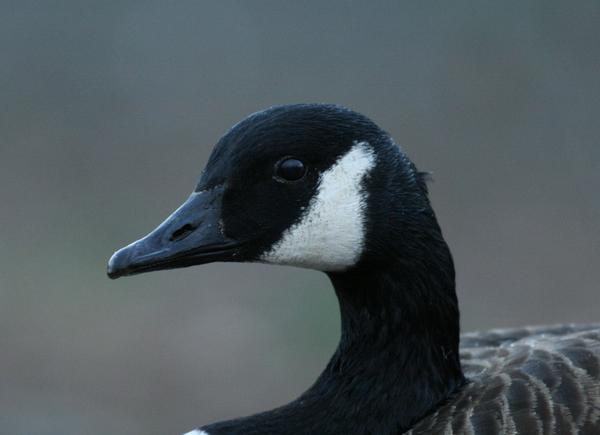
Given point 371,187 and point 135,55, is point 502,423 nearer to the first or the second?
point 371,187

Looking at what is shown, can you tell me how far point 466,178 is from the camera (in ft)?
24.9

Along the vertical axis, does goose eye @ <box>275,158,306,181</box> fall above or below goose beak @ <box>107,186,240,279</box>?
above

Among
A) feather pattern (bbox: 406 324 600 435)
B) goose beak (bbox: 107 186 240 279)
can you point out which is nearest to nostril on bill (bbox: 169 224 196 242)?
goose beak (bbox: 107 186 240 279)

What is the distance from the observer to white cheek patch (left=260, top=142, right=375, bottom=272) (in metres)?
2.61

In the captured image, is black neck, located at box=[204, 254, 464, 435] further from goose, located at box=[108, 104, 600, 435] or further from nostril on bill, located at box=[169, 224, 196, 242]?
nostril on bill, located at box=[169, 224, 196, 242]

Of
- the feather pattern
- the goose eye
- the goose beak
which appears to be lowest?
the feather pattern

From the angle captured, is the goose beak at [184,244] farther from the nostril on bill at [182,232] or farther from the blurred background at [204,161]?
the blurred background at [204,161]

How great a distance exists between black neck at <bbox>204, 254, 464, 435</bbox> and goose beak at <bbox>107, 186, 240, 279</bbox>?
0.38 meters

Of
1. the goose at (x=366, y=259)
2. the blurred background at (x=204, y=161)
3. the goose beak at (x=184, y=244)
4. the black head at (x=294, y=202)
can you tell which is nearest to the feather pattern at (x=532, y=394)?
the goose at (x=366, y=259)

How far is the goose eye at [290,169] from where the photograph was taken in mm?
2611

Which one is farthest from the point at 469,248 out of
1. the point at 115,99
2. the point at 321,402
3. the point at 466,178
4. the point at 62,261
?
the point at 321,402

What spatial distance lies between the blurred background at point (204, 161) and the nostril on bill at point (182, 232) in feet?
9.40

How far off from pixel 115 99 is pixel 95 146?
62cm

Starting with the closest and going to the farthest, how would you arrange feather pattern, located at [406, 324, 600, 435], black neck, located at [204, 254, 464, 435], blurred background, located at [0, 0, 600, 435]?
1. feather pattern, located at [406, 324, 600, 435]
2. black neck, located at [204, 254, 464, 435]
3. blurred background, located at [0, 0, 600, 435]
